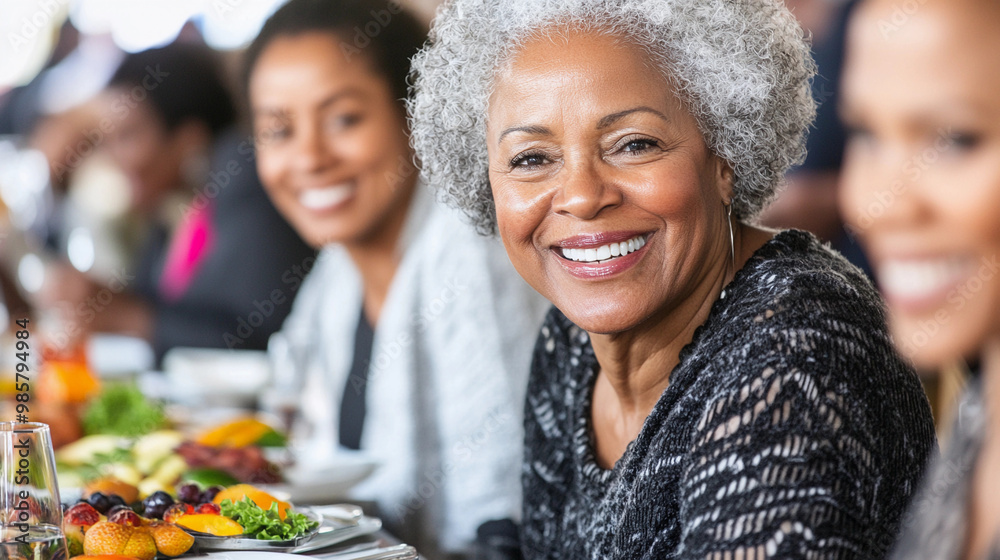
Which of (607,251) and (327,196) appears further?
(327,196)

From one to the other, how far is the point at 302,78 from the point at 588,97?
1.63 meters

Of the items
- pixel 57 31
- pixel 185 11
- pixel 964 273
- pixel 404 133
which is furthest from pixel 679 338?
pixel 57 31

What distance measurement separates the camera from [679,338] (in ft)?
5.04

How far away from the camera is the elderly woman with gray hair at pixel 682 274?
110cm

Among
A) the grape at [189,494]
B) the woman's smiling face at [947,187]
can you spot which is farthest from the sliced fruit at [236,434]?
the woman's smiling face at [947,187]

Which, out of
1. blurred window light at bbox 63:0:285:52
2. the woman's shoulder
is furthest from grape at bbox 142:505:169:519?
blurred window light at bbox 63:0:285:52

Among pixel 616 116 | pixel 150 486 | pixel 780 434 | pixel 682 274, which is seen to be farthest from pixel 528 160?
pixel 150 486

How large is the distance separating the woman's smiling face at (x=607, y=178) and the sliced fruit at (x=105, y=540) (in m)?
0.76

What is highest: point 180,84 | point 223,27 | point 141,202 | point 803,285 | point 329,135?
point 223,27

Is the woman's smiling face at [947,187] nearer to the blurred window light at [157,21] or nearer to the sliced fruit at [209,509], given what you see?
the sliced fruit at [209,509]

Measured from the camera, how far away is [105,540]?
4.00 ft

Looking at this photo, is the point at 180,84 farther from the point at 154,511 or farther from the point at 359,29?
the point at 154,511

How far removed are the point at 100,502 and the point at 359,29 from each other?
1.80m

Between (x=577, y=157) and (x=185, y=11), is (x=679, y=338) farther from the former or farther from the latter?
(x=185, y=11)
